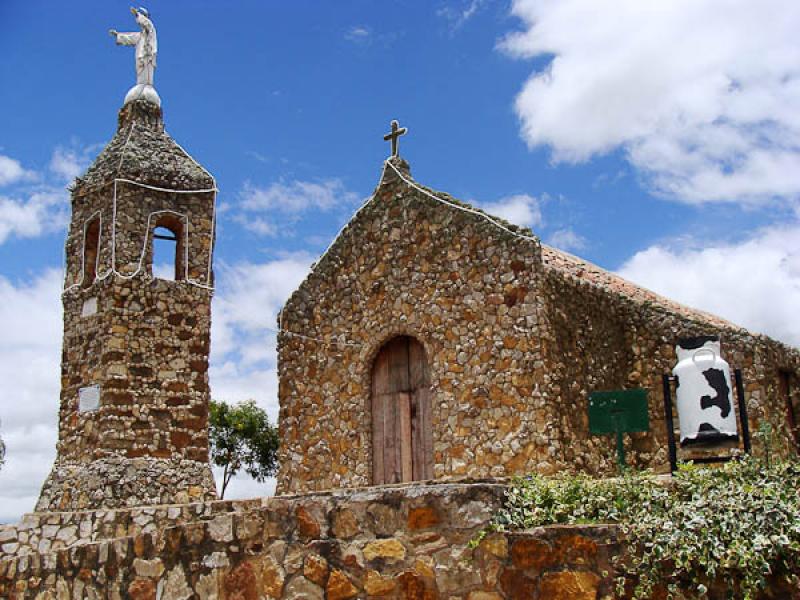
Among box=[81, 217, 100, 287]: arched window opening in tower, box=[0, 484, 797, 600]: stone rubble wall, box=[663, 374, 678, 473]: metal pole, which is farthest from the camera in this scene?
box=[81, 217, 100, 287]: arched window opening in tower

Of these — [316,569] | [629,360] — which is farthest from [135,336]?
[316,569]

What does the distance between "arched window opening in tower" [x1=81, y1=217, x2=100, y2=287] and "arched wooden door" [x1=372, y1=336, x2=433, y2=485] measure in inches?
197

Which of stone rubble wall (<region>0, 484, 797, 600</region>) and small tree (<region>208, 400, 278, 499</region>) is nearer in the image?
stone rubble wall (<region>0, 484, 797, 600</region>)

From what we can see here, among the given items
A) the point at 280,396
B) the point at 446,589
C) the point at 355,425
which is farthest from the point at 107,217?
the point at 446,589

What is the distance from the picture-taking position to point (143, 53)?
1622 centimetres

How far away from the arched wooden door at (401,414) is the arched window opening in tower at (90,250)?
5011 millimetres

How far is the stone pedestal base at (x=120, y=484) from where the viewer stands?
42.9ft

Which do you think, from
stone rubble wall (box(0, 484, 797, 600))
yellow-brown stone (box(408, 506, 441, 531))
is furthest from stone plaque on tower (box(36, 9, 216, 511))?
yellow-brown stone (box(408, 506, 441, 531))

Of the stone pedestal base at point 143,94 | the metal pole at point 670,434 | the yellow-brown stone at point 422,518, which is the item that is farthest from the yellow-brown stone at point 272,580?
the stone pedestal base at point 143,94

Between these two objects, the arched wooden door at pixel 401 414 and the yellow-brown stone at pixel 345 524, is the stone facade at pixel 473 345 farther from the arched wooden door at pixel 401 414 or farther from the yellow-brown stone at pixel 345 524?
the yellow-brown stone at pixel 345 524

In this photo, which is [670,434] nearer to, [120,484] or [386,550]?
[386,550]

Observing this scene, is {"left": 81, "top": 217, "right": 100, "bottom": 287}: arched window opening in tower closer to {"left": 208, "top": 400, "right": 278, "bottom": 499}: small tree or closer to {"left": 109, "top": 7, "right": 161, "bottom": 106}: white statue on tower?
{"left": 109, "top": 7, "right": 161, "bottom": 106}: white statue on tower

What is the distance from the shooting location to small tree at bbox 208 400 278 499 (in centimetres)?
2933

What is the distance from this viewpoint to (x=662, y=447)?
1323 cm
